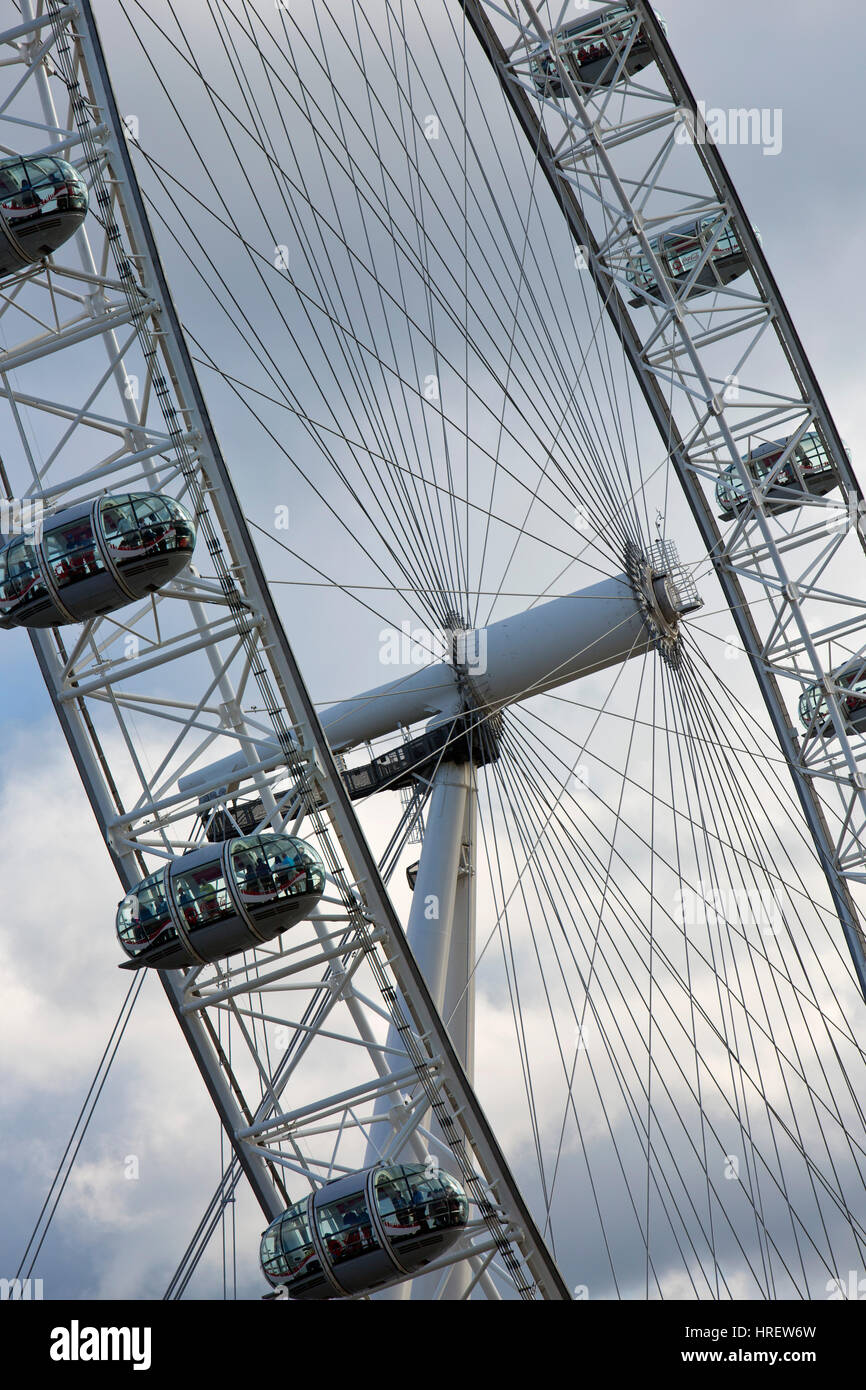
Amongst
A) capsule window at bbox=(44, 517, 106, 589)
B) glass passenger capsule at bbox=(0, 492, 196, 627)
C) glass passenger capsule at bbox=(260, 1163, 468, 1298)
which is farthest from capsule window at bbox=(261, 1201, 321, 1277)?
capsule window at bbox=(44, 517, 106, 589)

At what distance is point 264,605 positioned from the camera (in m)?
20.1

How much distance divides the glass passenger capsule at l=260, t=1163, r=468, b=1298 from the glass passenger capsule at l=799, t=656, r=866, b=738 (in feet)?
46.7

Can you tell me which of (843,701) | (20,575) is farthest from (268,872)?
(843,701)

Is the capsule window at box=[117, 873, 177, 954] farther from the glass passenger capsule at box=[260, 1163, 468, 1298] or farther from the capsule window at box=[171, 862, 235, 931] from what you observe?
the glass passenger capsule at box=[260, 1163, 468, 1298]

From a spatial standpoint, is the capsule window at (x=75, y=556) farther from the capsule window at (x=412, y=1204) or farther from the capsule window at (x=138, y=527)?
the capsule window at (x=412, y=1204)

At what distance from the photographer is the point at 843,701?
29344mm

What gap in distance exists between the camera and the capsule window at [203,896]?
17625 millimetres

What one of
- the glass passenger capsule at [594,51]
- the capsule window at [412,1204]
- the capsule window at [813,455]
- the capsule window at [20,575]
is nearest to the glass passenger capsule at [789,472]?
the capsule window at [813,455]

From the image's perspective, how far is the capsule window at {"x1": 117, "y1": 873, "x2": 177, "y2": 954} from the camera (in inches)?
702

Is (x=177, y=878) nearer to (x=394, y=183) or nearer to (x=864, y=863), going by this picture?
(x=394, y=183)

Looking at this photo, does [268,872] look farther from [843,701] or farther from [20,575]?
[843,701]
